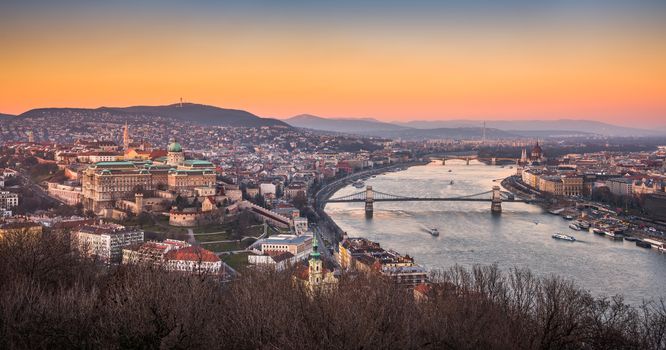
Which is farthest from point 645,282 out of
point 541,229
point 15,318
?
point 15,318

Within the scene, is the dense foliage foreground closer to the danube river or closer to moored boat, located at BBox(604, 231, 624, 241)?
the danube river

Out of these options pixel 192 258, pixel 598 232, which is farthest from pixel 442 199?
pixel 192 258

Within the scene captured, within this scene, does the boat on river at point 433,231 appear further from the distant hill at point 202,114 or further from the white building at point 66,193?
the distant hill at point 202,114

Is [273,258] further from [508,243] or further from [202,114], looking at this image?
[202,114]

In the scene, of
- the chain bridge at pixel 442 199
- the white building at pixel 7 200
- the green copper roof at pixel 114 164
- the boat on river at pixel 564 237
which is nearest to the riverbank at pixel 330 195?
the chain bridge at pixel 442 199

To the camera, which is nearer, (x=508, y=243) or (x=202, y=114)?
(x=508, y=243)
